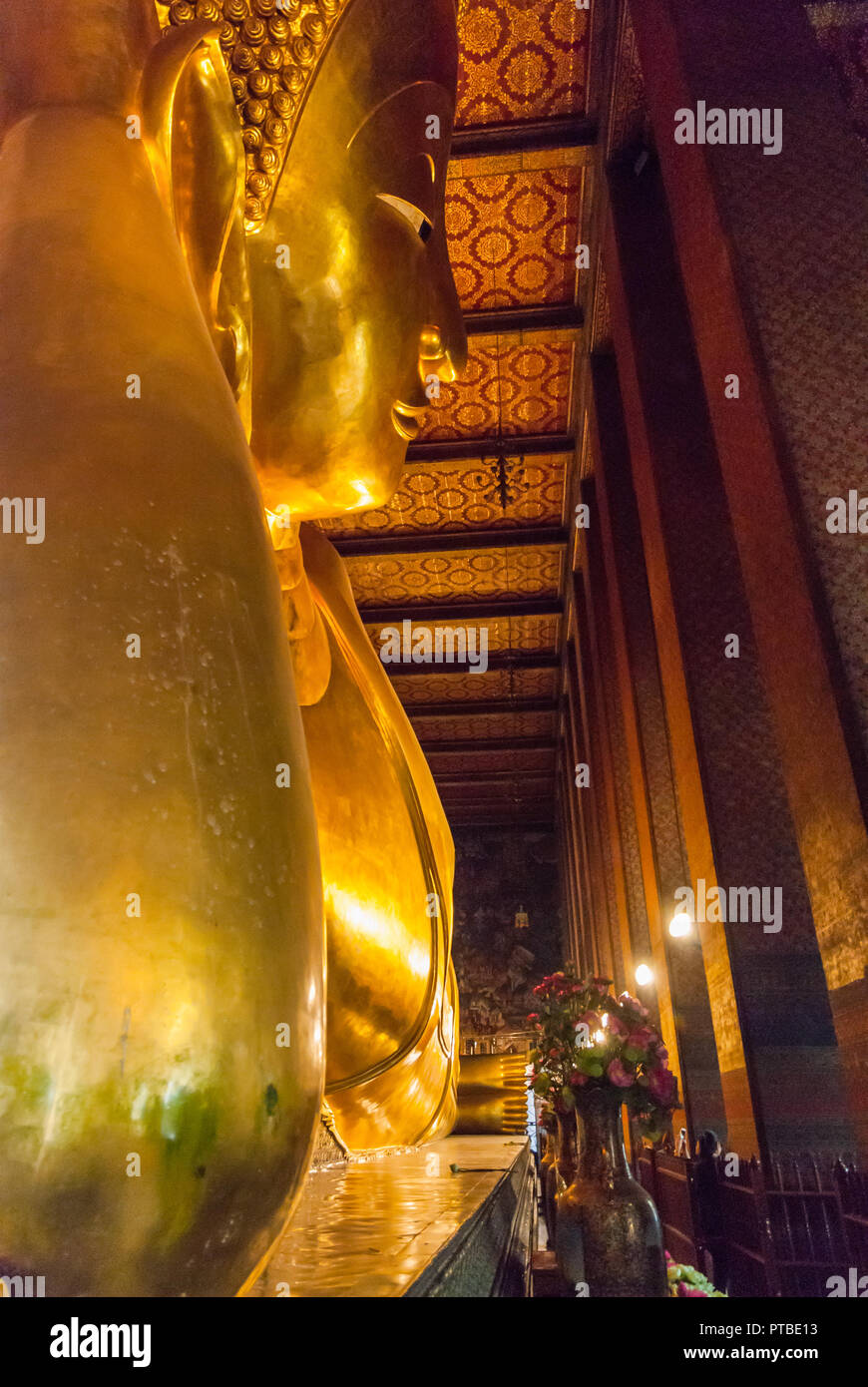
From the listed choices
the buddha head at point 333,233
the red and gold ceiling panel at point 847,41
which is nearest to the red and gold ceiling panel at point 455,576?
the red and gold ceiling panel at point 847,41

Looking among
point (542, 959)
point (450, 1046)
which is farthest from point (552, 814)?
point (450, 1046)

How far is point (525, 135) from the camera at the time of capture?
5543 mm

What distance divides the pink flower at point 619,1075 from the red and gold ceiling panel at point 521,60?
17.1 feet

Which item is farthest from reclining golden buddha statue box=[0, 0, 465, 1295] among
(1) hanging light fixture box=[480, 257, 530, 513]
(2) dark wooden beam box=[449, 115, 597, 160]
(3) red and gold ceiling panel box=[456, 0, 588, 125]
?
(1) hanging light fixture box=[480, 257, 530, 513]

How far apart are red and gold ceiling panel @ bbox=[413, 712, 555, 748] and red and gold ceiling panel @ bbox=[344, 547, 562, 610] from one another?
2609 mm

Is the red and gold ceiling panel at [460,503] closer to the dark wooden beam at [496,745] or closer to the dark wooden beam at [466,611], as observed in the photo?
the dark wooden beam at [466,611]

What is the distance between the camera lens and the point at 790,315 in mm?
2973

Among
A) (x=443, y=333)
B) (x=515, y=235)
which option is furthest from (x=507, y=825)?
(x=443, y=333)

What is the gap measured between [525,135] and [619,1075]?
532 cm

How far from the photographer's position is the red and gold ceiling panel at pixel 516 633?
405 inches

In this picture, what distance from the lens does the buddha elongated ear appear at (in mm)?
579

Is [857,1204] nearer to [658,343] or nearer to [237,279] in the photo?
[237,279]

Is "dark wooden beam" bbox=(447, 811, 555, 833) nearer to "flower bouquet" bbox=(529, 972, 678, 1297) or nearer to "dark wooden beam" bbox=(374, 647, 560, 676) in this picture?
"dark wooden beam" bbox=(374, 647, 560, 676)
